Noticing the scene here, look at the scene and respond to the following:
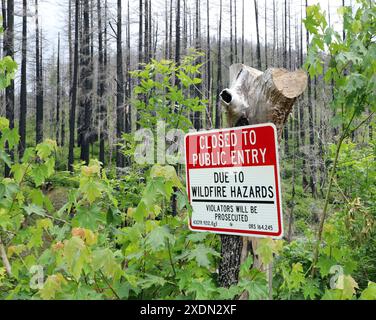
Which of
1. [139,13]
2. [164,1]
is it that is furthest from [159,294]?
[164,1]

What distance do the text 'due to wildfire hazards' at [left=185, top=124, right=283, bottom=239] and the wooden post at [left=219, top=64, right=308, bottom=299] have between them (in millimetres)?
274

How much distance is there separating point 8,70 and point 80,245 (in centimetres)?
143

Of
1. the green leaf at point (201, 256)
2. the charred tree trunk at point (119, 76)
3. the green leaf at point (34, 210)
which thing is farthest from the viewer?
the charred tree trunk at point (119, 76)

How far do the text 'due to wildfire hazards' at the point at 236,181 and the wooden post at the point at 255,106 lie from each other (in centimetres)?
27

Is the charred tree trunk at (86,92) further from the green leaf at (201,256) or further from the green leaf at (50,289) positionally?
the green leaf at (50,289)

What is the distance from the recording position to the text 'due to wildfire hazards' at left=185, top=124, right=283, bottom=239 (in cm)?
171

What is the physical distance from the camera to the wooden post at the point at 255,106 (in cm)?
211

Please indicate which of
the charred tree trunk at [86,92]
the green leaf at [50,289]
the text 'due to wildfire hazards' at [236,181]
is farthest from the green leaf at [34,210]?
the charred tree trunk at [86,92]

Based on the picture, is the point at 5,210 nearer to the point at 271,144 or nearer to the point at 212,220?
the point at 212,220

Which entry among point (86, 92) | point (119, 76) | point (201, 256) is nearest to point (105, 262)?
point (201, 256)

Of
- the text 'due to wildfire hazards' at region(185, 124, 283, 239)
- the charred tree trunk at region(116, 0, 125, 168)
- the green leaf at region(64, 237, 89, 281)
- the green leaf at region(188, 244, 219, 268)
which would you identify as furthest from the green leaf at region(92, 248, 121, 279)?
the charred tree trunk at region(116, 0, 125, 168)

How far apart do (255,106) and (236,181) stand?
51 centimetres

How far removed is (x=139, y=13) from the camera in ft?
79.2

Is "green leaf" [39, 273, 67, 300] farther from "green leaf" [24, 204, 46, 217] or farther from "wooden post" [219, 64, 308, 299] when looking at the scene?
"wooden post" [219, 64, 308, 299]
